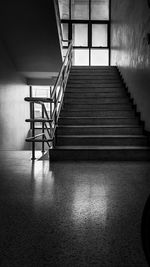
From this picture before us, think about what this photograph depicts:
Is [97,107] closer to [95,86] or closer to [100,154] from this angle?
[95,86]

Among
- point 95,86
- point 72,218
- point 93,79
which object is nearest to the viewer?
point 72,218

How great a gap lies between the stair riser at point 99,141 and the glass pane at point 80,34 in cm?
763

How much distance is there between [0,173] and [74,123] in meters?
2.33

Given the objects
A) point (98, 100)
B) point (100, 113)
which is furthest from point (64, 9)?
point (100, 113)

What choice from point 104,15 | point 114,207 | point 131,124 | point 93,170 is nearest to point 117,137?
point 131,124

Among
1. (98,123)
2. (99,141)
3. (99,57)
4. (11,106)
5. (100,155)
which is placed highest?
(99,57)

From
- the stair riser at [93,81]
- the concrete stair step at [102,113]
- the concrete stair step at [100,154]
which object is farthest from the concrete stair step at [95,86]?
the concrete stair step at [100,154]

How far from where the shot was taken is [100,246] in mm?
1277

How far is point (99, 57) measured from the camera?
10789 millimetres

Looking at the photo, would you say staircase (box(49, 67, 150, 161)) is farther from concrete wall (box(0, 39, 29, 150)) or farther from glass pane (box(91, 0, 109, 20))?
glass pane (box(91, 0, 109, 20))

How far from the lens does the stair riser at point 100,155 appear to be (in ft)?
12.6

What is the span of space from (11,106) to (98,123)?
3.42m

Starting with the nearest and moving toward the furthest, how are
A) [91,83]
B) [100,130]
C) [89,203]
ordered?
[89,203]
[100,130]
[91,83]

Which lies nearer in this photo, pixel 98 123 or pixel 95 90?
pixel 98 123
